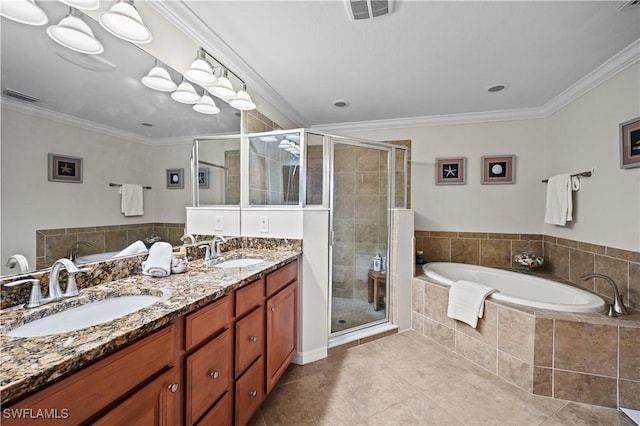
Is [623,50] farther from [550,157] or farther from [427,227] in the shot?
[427,227]

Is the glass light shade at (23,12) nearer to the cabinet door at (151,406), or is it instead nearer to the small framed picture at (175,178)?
the small framed picture at (175,178)

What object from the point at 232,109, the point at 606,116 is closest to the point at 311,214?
the point at 232,109

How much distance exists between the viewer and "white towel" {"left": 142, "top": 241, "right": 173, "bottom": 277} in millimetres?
1376

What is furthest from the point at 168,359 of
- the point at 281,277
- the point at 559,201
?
the point at 559,201

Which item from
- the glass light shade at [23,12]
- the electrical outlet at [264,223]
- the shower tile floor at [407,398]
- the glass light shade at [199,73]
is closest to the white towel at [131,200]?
the glass light shade at [23,12]

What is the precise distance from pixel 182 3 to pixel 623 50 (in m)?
2.95

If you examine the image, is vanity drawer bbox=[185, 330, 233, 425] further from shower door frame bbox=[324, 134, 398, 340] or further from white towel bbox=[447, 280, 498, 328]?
white towel bbox=[447, 280, 498, 328]

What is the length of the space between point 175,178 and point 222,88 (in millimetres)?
716

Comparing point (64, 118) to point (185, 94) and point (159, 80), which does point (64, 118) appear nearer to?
point (159, 80)

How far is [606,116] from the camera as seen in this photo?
2195 mm

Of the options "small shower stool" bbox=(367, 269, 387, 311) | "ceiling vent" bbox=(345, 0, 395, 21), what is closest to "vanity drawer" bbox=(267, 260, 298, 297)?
"small shower stool" bbox=(367, 269, 387, 311)

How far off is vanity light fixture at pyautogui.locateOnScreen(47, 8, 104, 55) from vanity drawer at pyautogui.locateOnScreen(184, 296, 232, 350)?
3.93 feet

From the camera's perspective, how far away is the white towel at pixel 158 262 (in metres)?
1.38

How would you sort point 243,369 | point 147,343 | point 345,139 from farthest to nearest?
point 345,139 → point 243,369 → point 147,343
